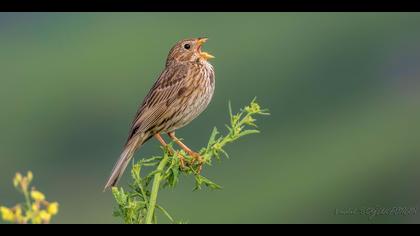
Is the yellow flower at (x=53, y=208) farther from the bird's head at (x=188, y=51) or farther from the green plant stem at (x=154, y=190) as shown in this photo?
the bird's head at (x=188, y=51)

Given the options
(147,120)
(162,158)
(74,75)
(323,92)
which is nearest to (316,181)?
(323,92)

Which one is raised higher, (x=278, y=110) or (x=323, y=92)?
(x=323, y=92)

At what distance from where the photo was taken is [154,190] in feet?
12.6

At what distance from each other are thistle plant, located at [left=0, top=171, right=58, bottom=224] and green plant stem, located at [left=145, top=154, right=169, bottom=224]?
47cm

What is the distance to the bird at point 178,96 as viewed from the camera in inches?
319

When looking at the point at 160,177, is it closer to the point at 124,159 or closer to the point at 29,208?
the point at 29,208

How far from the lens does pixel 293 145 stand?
3703 centimetres

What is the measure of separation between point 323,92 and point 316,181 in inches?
253

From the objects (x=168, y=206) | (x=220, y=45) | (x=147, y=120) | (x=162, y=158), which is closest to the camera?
(x=162, y=158)

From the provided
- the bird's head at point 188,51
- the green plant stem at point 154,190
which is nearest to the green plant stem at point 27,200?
the green plant stem at point 154,190

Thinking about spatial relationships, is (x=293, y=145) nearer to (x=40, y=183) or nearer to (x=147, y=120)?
(x=40, y=183)

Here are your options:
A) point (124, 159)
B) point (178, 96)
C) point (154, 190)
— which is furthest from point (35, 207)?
point (178, 96)

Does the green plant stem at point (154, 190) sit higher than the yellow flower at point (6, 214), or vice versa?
the green plant stem at point (154, 190)

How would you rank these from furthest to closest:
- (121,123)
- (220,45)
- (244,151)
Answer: (220,45)
(121,123)
(244,151)
